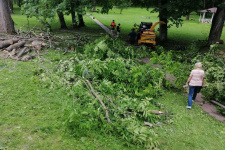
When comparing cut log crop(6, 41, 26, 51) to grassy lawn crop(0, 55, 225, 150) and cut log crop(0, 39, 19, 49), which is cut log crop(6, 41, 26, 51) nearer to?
cut log crop(0, 39, 19, 49)

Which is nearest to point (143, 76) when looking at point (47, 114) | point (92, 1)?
point (47, 114)

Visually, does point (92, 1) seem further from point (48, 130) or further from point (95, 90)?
point (48, 130)

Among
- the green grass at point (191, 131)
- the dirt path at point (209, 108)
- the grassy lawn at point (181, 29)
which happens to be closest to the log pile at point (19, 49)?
the green grass at point (191, 131)

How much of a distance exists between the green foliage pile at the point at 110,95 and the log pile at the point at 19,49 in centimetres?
254

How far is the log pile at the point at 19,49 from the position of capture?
9336 mm

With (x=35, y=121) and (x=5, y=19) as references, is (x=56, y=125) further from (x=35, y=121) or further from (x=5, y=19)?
(x=5, y=19)

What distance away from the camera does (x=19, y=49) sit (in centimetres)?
1024

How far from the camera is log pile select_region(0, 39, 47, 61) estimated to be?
934 centimetres

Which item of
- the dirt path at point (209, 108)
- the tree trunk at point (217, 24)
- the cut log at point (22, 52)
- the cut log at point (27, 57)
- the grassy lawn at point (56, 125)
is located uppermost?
the tree trunk at point (217, 24)

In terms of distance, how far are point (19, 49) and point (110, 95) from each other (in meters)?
6.83

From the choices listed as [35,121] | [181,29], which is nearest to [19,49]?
[35,121]

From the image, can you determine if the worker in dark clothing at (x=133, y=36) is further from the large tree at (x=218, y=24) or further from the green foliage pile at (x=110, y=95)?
the green foliage pile at (x=110, y=95)

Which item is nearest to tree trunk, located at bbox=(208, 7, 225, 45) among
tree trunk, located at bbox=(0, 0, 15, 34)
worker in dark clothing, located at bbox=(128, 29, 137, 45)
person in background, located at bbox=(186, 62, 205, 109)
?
worker in dark clothing, located at bbox=(128, 29, 137, 45)

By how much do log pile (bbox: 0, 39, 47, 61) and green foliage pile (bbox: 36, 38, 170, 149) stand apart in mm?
2535
